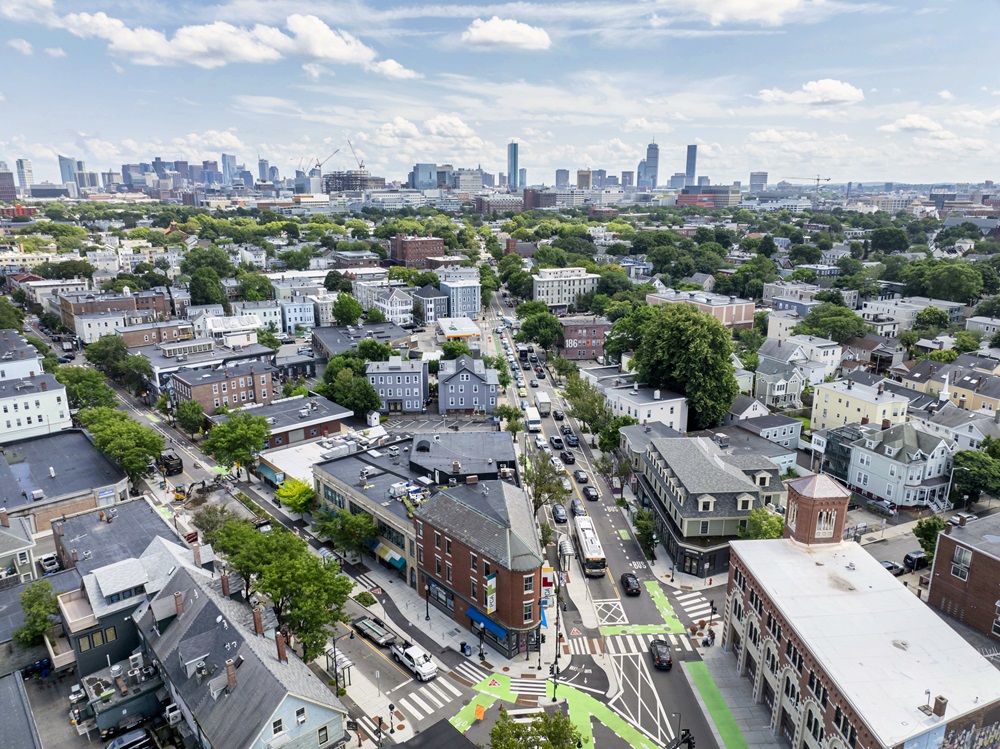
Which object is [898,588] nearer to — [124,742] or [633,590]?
[633,590]

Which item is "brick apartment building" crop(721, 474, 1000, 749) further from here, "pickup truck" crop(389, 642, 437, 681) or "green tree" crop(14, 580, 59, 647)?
"green tree" crop(14, 580, 59, 647)

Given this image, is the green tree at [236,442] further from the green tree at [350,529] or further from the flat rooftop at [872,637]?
the flat rooftop at [872,637]

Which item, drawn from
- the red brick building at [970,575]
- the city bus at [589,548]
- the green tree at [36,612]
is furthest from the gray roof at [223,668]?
the red brick building at [970,575]

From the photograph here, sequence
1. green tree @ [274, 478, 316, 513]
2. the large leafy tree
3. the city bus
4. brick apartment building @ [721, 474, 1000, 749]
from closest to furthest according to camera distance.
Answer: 1. brick apartment building @ [721, 474, 1000, 749]
2. the city bus
3. green tree @ [274, 478, 316, 513]
4. the large leafy tree

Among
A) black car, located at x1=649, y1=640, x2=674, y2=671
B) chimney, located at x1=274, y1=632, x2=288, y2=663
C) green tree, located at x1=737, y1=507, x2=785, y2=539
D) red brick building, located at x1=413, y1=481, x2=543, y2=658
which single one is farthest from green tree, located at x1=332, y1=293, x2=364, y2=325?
chimney, located at x1=274, y1=632, x2=288, y2=663

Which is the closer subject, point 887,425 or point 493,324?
point 887,425

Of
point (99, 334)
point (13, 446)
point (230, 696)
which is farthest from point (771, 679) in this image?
point (99, 334)

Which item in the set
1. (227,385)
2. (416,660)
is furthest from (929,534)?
(227,385)

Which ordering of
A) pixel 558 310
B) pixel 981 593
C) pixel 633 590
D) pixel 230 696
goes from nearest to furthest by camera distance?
pixel 230 696 → pixel 981 593 → pixel 633 590 → pixel 558 310
